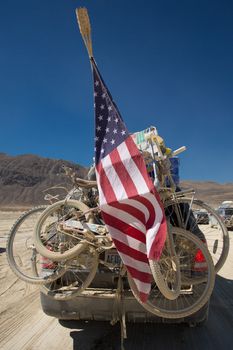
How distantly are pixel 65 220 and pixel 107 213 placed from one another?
1.06m

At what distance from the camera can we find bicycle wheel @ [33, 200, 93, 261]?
13.7 feet

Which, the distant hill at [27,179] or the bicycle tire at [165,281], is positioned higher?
the distant hill at [27,179]

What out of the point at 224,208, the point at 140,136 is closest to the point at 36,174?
the point at 224,208

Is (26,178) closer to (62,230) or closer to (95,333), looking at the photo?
(95,333)

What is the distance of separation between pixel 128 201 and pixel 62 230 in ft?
3.58

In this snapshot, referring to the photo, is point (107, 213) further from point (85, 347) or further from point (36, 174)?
point (36, 174)

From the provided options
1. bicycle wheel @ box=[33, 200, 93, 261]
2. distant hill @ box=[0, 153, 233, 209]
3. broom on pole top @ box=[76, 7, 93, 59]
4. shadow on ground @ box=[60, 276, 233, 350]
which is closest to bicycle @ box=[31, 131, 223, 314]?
bicycle wheel @ box=[33, 200, 93, 261]

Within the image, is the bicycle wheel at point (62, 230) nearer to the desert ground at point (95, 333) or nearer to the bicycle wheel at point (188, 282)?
the bicycle wheel at point (188, 282)

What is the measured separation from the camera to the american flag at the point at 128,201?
3.61 m

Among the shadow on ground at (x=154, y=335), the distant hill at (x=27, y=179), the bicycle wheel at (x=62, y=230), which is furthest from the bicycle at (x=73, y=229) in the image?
the distant hill at (x=27, y=179)

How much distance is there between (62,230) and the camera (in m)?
4.39

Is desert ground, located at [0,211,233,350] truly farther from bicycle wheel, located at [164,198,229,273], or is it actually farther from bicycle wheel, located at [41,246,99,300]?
bicycle wheel, located at [164,198,229,273]

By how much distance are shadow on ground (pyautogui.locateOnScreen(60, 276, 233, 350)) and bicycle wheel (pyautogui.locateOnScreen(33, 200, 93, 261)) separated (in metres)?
1.43

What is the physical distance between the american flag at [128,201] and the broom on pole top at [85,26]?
0.88 metres
